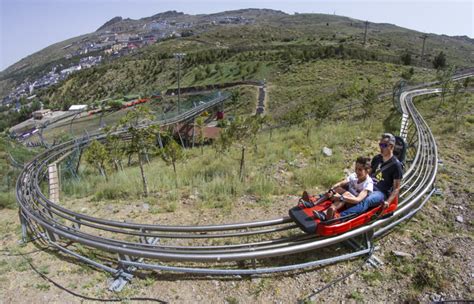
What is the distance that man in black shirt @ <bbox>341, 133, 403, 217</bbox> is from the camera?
5642 millimetres

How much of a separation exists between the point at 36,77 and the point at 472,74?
22061 centimetres

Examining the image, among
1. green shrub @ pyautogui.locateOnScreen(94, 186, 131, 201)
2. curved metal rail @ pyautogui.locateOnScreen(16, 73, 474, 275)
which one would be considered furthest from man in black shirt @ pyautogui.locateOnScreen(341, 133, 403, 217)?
green shrub @ pyautogui.locateOnScreen(94, 186, 131, 201)

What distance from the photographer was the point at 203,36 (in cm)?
14238

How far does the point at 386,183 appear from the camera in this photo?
244 inches

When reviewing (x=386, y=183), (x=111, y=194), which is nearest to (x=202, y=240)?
(x=386, y=183)

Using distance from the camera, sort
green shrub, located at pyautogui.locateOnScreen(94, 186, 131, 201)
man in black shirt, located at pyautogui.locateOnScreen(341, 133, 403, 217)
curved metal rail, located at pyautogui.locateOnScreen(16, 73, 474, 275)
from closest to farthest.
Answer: curved metal rail, located at pyautogui.locateOnScreen(16, 73, 474, 275), man in black shirt, located at pyautogui.locateOnScreen(341, 133, 403, 217), green shrub, located at pyautogui.locateOnScreen(94, 186, 131, 201)

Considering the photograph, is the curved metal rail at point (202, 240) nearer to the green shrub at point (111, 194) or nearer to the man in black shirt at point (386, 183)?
the man in black shirt at point (386, 183)

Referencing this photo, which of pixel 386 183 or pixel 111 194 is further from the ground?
pixel 386 183

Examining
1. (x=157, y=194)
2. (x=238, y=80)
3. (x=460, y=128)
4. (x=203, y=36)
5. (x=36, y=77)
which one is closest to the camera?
(x=157, y=194)

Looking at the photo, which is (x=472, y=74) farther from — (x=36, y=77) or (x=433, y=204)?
(x=36, y=77)

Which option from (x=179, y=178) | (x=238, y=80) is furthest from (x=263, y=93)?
(x=179, y=178)

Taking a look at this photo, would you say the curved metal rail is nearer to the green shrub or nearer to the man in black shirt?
the man in black shirt

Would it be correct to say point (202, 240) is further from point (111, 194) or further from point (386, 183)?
point (111, 194)

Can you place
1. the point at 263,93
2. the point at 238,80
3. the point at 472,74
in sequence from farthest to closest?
the point at 238,80, the point at 263,93, the point at 472,74
